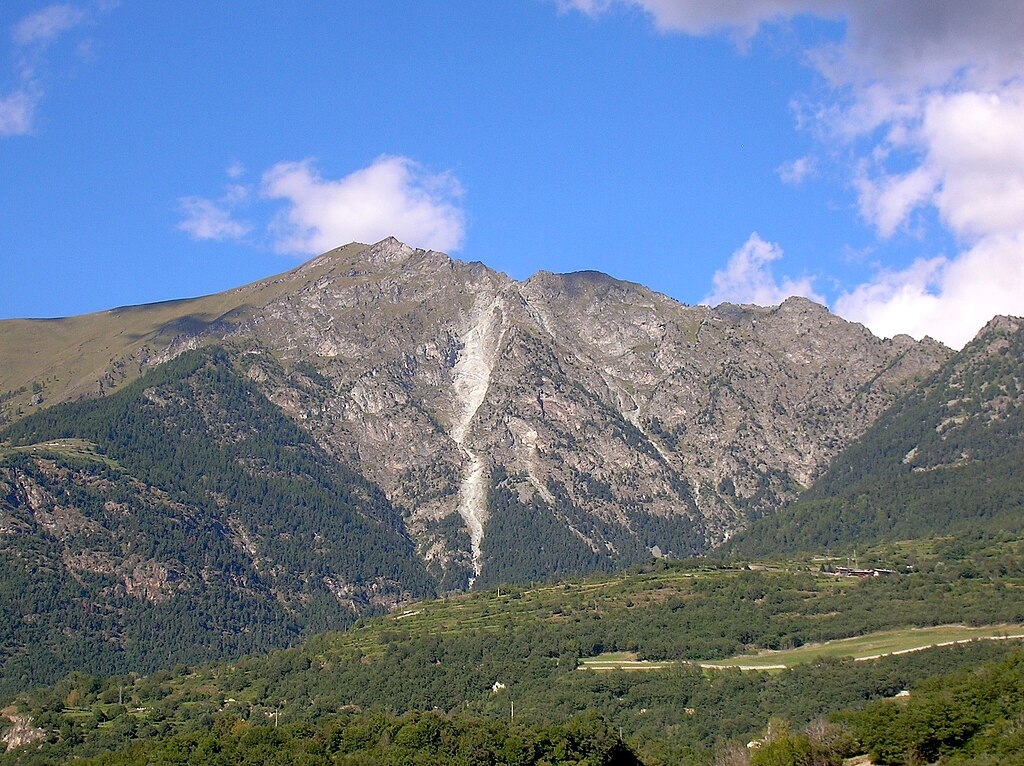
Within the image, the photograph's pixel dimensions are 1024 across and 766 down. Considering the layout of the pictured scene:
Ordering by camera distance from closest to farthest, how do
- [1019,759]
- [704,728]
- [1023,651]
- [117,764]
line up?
→ [1019,759]
[117,764]
[1023,651]
[704,728]

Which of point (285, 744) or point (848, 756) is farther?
point (285, 744)

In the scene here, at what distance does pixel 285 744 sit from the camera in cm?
16788

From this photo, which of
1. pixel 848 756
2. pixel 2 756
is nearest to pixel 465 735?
pixel 848 756

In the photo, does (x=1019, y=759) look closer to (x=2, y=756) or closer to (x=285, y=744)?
(x=285, y=744)

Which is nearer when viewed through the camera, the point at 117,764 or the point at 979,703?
the point at 979,703

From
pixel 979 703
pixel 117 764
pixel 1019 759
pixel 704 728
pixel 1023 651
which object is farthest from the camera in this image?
pixel 704 728

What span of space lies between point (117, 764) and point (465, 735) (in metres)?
38.9

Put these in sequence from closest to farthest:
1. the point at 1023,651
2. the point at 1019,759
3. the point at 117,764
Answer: the point at 1019,759, the point at 117,764, the point at 1023,651

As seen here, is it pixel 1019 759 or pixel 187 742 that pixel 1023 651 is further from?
pixel 187 742

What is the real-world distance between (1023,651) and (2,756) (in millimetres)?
134332

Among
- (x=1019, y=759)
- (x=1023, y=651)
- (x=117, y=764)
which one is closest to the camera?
(x=1019, y=759)

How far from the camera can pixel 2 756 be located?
198 meters

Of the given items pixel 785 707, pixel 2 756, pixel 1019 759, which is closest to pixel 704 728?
pixel 785 707

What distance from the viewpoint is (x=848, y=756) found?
150750 mm
